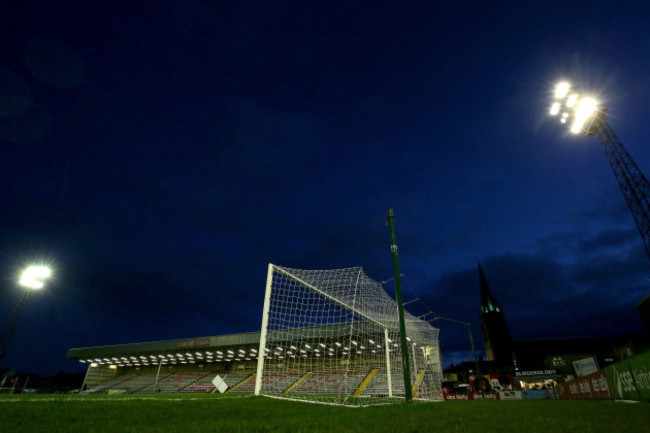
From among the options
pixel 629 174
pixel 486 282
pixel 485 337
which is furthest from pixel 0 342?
pixel 486 282

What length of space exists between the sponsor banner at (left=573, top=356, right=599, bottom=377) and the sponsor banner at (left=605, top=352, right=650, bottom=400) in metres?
12.8

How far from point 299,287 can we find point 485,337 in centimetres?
14134

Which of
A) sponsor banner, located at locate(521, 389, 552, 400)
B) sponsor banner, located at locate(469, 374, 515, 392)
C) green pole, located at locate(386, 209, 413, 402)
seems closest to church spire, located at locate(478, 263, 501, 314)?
sponsor banner, located at locate(469, 374, 515, 392)

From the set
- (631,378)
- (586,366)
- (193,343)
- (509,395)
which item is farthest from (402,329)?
(193,343)

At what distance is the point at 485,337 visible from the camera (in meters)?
126

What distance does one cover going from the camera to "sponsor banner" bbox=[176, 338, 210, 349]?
36.1 metres

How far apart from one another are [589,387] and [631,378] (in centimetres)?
633

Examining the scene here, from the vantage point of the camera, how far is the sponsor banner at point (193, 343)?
36.1 metres

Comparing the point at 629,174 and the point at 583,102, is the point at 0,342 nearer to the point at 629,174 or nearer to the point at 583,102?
the point at 583,102

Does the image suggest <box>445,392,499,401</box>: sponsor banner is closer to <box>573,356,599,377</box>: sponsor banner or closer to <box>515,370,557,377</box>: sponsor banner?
<box>573,356,599,377</box>: sponsor banner

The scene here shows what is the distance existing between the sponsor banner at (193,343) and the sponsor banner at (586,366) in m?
36.6

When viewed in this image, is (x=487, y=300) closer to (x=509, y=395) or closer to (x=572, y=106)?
(x=509, y=395)

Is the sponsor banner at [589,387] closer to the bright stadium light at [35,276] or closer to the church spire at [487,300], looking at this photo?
the bright stadium light at [35,276]

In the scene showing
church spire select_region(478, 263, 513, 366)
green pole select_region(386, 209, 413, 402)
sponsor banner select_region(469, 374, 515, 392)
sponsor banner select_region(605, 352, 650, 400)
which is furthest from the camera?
church spire select_region(478, 263, 513, 366)
